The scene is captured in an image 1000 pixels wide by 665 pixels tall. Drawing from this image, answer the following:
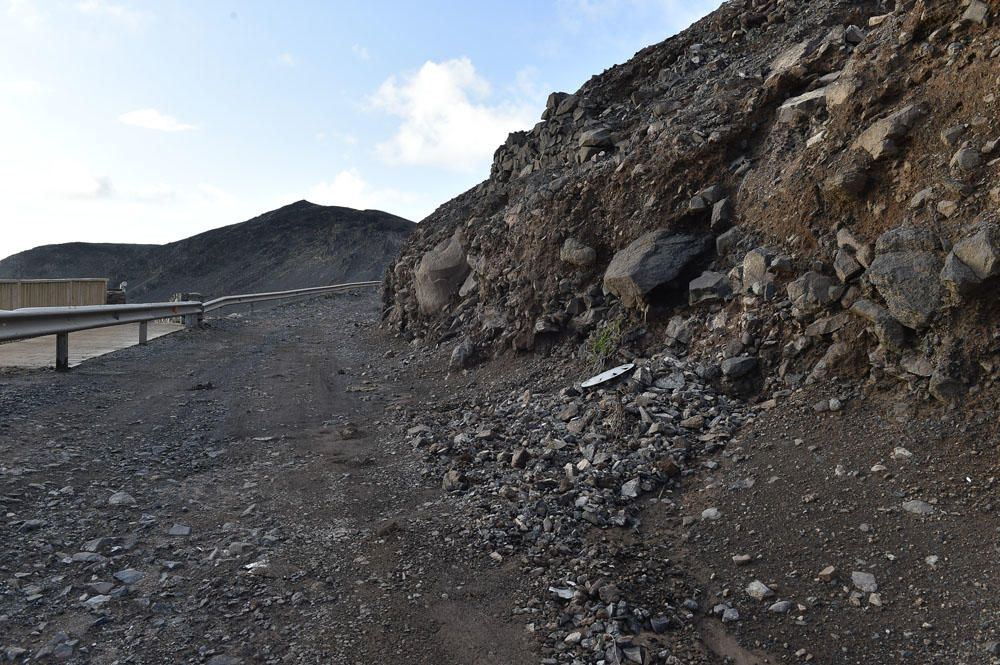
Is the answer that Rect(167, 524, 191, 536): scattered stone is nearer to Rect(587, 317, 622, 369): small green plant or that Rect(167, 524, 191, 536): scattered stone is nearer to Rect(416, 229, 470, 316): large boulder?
Rect(587, 317, 622, 369): small green plant

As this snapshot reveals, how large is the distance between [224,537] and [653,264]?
5.14m

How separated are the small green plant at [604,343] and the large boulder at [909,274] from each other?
271cm

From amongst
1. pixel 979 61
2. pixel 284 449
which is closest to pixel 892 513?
pixel 979 61

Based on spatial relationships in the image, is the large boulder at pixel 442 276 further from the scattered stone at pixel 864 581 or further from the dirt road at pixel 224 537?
the scattered stone at pixel 864 581

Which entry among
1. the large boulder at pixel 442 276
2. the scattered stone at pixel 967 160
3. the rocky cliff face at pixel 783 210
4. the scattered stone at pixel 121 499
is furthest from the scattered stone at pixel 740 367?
the large boulder at pixel 442 276

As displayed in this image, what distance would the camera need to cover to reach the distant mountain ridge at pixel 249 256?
4194cm

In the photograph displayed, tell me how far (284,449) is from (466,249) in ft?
24.3

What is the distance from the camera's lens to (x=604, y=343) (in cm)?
739

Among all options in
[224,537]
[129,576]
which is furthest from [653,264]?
[129,576]

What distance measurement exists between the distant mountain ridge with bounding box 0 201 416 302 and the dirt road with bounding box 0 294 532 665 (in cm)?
3417

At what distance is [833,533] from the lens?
148 inches

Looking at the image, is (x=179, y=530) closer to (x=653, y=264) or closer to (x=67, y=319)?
(x=653, y=264)

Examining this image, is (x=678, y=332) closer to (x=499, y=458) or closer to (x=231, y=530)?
(x=499, y=458)

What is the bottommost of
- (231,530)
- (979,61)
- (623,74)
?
(231,530)
